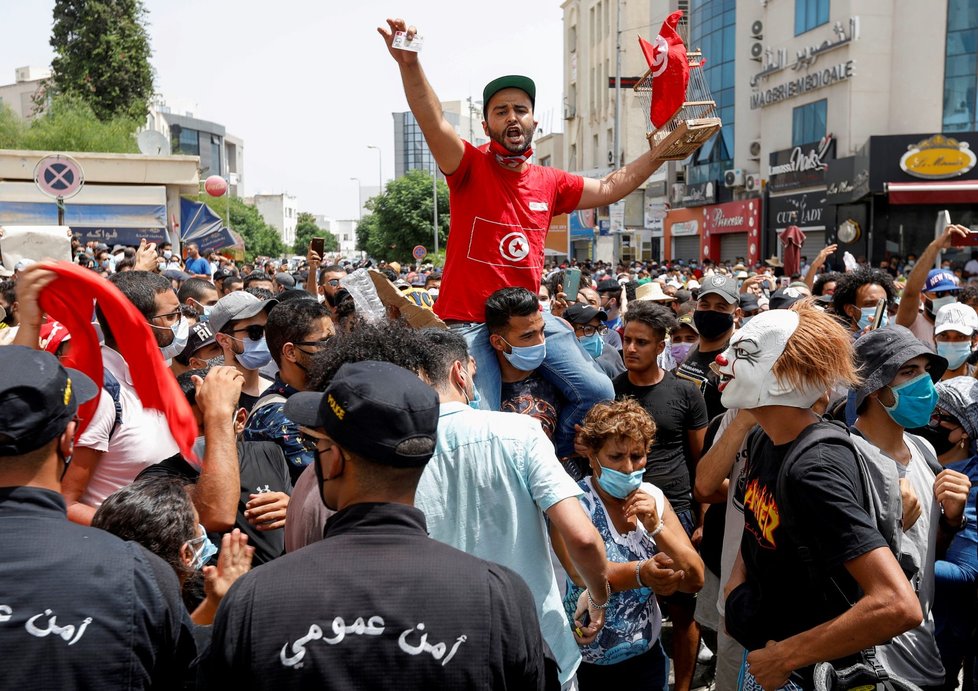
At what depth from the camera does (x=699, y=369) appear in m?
6.14

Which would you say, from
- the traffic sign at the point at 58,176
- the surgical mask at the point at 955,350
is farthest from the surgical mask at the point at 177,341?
the traffic sign at the point at 58,176

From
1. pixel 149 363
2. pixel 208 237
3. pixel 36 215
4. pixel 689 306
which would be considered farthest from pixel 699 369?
pixel 36 215

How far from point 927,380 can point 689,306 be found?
18.7ft

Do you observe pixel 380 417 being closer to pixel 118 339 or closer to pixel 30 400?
pixel 30 400

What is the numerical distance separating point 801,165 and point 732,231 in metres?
6.00

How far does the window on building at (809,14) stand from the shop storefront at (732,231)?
6.87 m

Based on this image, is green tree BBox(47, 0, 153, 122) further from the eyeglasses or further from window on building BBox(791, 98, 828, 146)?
the eyeglasses

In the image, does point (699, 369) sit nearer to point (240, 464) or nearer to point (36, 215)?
point (240, 464)

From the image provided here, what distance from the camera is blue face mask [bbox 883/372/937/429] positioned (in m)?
3.67

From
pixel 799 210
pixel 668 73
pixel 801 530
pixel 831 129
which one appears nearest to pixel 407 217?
pixel 799 210

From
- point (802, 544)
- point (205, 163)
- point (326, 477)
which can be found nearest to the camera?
point (326, 477)

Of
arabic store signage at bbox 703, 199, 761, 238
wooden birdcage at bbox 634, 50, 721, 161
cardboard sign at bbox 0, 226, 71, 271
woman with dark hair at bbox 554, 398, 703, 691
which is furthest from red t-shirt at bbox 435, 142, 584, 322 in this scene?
arabic store signage at bbox 703, 199, 761, 238

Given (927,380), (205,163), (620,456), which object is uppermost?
(205,163)

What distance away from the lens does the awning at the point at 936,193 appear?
28625 mm
